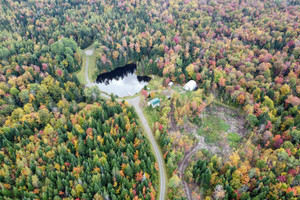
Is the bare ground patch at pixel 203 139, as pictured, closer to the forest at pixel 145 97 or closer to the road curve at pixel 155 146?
the forest at pixel 145 97

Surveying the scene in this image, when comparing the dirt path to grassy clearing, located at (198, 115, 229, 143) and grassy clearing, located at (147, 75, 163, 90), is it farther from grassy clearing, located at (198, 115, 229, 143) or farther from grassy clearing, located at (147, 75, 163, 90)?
grassy clearing, located at (198, 115, 229, 143)

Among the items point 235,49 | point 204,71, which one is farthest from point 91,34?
point 235,49

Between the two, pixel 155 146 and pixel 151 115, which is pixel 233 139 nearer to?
pixel 155 146

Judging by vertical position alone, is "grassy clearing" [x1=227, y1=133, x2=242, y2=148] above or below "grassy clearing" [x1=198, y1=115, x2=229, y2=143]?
below

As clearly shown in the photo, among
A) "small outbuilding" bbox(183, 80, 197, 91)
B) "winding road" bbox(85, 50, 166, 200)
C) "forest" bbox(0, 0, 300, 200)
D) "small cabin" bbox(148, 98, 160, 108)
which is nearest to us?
"forest" bbox(0, 0, 300, 200)

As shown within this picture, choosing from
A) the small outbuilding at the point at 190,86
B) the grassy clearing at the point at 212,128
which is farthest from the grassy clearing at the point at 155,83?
the grassy clearing at the point at 212,128

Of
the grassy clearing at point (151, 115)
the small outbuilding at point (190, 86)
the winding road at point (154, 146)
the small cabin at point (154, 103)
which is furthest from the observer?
the small outbuilding at point (190, 86)

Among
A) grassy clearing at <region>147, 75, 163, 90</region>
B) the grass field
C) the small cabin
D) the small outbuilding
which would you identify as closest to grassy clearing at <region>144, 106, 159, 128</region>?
the small cabin
